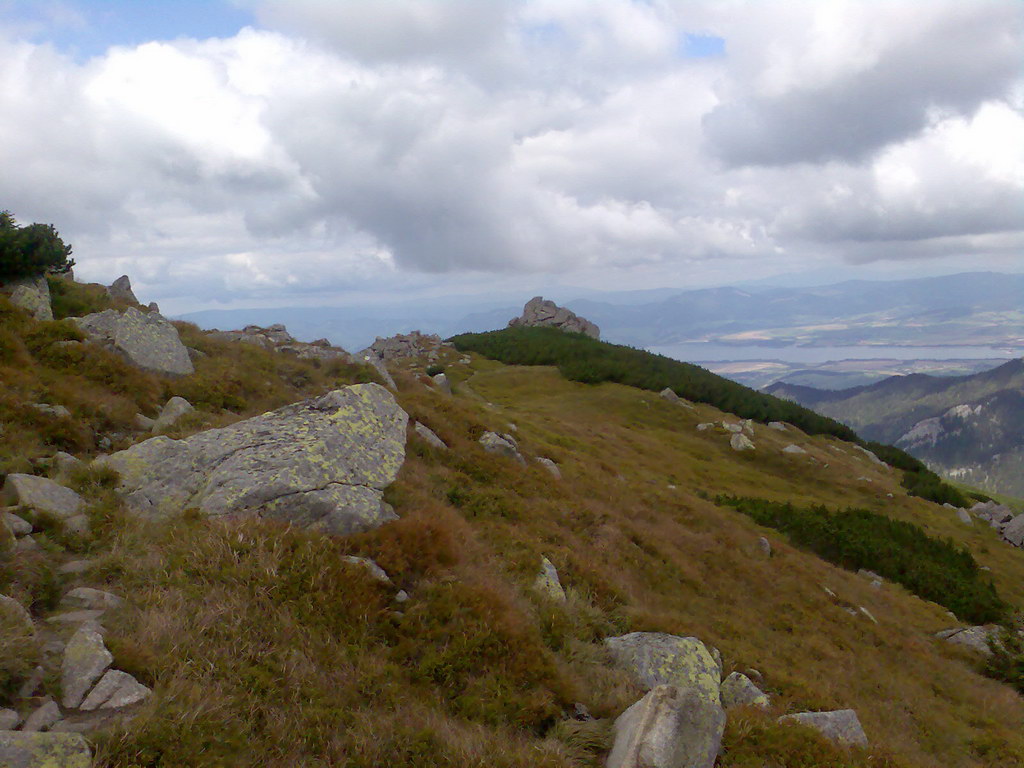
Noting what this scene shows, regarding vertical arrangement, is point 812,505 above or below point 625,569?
below

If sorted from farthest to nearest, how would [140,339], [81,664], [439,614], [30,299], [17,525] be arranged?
[30,299] → [140,339] → [439,614] → [17,525] → [81,664]

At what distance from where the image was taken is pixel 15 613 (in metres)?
5.52

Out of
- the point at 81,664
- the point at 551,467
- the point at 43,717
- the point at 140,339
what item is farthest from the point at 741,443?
the point at 43,717

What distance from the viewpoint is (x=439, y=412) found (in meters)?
20.2

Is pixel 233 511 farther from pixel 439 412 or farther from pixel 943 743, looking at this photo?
pixel 943 743

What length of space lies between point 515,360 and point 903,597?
204ft

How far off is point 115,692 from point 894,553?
3463 centimetres

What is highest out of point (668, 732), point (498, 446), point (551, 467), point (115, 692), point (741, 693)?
point (115, 692)

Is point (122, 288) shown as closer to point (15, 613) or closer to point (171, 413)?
point (171, 413)

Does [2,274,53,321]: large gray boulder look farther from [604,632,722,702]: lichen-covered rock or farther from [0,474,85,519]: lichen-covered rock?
[604,632,722,702]: lichen-covered rock

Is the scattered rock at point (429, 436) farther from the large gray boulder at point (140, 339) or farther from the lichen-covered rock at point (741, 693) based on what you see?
Result: the lichen-covered rock at point (741, 693)

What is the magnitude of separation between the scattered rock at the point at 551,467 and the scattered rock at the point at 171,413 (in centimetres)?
1225

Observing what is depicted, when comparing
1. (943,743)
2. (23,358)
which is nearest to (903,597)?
(943,743)

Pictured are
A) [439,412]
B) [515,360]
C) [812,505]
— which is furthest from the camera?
[515,360]
